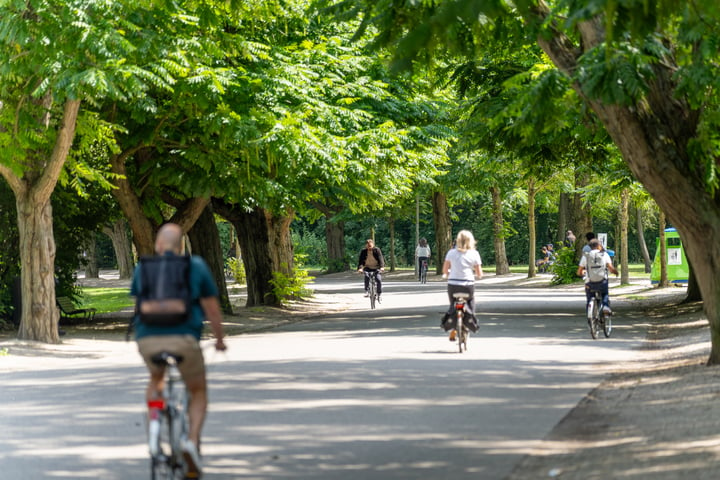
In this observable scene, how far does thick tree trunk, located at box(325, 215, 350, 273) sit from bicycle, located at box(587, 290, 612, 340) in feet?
147

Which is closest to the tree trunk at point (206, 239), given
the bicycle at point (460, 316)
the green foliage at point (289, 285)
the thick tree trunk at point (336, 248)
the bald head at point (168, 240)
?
the green foliage at point (289, 285)

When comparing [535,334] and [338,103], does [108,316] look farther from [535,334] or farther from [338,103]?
[535,334]

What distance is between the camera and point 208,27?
62.2 feet

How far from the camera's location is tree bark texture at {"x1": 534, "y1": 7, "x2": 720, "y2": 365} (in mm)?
13398

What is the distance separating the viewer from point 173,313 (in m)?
6.64

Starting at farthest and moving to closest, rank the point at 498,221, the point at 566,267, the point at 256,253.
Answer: the point at 498,221
the point at 566,267
the point at 256,253

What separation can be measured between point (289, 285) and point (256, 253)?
1289 millimetres

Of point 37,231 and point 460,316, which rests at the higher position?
point 37,231

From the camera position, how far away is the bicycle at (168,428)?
256 inches

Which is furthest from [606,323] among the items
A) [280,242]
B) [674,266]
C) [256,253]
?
[674,266]

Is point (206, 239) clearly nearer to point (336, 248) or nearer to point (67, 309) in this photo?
point (67, 309)

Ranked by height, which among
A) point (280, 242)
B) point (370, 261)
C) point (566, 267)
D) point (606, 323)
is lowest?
point (606, 323)

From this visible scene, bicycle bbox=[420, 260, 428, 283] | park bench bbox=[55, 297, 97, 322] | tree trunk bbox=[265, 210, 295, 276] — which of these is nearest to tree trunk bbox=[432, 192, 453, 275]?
bicycle bbox=[420, 260, 428, 283]

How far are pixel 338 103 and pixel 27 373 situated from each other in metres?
12.1
